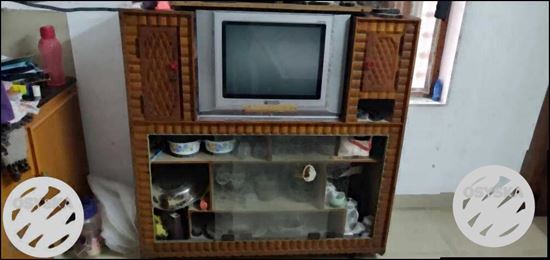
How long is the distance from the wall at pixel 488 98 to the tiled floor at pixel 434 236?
0.04 metres

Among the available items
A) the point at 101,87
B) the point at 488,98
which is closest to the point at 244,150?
the point at 101,87

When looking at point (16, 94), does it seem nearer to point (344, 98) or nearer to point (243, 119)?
point (243, 119)

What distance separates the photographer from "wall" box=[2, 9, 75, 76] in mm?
1185

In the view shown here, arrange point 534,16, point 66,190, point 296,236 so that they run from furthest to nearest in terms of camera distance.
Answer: point 296,236 → point 534,16 → point 66,190

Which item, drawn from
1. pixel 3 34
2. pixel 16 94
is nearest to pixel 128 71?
pixel 16 94

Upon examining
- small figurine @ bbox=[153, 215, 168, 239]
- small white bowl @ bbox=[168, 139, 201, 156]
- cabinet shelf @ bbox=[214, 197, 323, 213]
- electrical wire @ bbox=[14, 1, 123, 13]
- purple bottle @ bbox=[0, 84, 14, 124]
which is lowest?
small figurine @ bbox=[153, 215, 168, 239]

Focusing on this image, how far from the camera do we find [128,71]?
1063 mm

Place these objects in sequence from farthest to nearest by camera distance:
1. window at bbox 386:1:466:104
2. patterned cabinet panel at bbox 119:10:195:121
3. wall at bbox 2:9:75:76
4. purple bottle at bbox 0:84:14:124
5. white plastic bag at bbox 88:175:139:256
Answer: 1. white plastic bag at bbox 88:175:139:256
2. wall at bbox 2:9:75:76
3. patterned cabinet panel at bbox 119:10:195:121
4. purple bottle at bbox 0:84:14:124
5. window at bbox 386:1:466:104

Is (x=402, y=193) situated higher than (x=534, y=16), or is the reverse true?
(x=534, y=16)

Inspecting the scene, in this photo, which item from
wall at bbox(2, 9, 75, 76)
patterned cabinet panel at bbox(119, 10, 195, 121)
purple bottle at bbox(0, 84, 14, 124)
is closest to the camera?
purple bottle at bbox(0, 84, 14, 124)

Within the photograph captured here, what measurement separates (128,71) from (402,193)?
0.82 metres

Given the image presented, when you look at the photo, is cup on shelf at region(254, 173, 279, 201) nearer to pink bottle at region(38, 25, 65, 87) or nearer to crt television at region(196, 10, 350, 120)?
crt television at region(196, 10, 350, 120)

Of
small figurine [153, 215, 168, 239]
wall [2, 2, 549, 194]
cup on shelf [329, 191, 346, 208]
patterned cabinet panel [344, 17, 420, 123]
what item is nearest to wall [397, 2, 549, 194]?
wall [2, 2, 549, 194]

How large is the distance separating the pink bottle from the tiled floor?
3.70 ft
